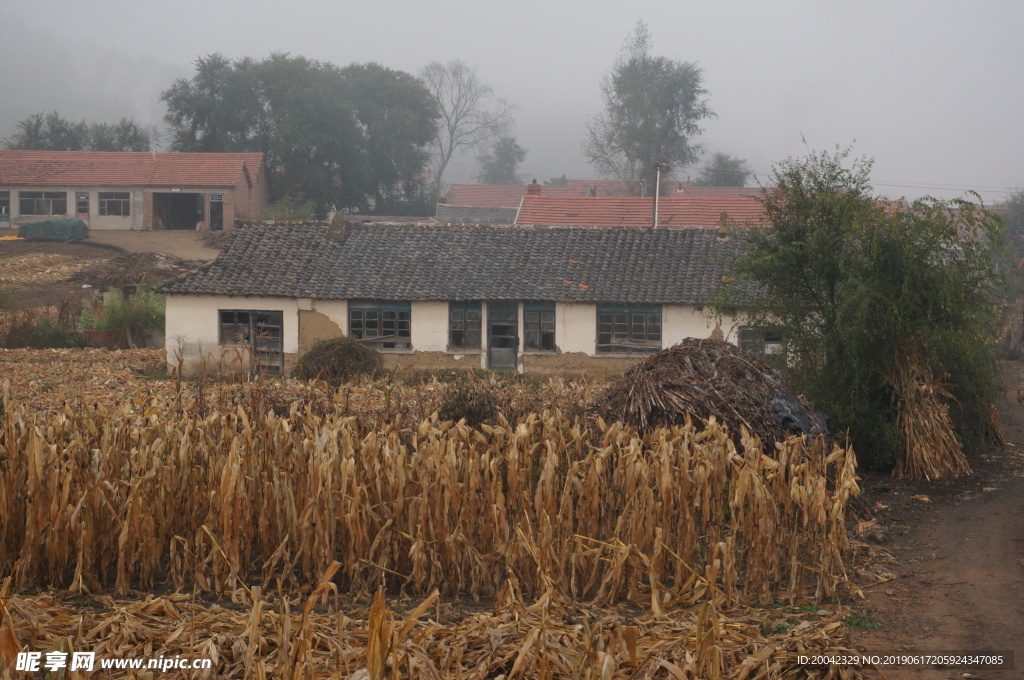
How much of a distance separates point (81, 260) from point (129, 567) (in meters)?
37.3

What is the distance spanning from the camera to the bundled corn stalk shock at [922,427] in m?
14.1

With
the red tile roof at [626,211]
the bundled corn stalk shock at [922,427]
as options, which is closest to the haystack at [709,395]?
the bundled corn stalk shock at [922,427]

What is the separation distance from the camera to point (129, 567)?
7855mm

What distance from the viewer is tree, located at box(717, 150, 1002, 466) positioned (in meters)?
14.3

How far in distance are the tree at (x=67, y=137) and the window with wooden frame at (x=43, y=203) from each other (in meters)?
11.3

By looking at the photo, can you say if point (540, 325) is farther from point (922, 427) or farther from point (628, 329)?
point (922, 427)

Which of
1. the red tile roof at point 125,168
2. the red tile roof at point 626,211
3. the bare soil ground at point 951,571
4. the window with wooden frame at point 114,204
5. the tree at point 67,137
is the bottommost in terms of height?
the bare soil ground at point 951,571

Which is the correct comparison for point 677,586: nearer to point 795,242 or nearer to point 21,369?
point 795,242

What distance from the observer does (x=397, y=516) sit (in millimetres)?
8102

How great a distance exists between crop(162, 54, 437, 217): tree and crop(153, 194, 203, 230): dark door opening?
5663 mm

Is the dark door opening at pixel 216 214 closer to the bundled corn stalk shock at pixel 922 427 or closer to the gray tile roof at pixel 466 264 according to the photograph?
the gray tile roof at pixel 466 264

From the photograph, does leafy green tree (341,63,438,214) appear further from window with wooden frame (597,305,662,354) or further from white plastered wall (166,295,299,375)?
window with wooden frame (597,305,662,354)

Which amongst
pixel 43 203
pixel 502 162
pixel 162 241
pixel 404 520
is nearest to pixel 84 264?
pixel 162 241

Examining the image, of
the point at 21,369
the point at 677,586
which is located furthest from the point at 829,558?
the point at 21,369
